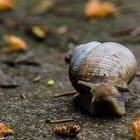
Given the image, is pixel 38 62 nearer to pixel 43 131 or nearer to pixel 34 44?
pixel 34 44

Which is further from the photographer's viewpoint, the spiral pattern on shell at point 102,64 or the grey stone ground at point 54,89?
the spiral pattern on shell at point 102,64

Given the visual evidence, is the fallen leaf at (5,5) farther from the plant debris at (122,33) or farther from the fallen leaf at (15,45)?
the plant debris at (122,33)

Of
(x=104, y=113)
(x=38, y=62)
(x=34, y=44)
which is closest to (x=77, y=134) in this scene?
(x=104, y=113)

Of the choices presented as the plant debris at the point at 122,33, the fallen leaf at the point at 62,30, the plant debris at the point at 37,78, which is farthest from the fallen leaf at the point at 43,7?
the plant debris at the point at 37,78

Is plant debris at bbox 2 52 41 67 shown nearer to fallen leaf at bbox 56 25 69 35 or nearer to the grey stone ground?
the grey stone ground

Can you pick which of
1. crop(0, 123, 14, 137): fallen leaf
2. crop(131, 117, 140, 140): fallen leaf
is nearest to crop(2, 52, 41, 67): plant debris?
crop(0, 123, 14, 137): fallen leaf

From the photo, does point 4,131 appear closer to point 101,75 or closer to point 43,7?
point 101,75

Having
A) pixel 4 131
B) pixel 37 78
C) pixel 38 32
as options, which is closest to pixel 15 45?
pixel 38 32
